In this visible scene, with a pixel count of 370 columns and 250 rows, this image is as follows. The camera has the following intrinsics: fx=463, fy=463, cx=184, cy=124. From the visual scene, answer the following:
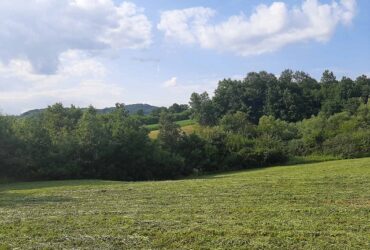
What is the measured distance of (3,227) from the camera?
13.5 m

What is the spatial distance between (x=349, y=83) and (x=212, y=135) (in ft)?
233

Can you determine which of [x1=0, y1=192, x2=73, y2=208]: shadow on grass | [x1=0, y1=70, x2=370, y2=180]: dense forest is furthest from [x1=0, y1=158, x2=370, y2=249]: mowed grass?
[x1=0, y1=70, x2=370, y2=180]: dense forest

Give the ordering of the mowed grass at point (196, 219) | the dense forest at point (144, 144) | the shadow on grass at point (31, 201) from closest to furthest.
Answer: the mowed grass at point (196, 219), the shadow on grass at point (31, 201), the dense forest at point (144, 144)

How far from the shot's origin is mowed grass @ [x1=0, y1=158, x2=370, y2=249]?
11188 mm

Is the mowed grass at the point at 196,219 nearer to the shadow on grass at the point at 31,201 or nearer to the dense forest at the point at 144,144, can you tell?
the shadow on grass at the point at 31,201

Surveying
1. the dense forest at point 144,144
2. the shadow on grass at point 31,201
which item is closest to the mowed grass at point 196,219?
the shadow on grass at point 31,201

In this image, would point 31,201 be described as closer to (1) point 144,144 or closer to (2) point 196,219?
(2) point 196,219

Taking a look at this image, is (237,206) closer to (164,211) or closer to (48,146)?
(164,211)

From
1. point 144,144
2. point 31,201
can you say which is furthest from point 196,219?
point 144,144

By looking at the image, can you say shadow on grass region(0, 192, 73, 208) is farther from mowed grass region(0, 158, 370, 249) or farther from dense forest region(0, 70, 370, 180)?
dense forest region(0, 70, 370, 180)

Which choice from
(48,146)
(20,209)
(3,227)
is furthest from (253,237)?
(48,146)

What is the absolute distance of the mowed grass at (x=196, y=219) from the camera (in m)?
11.2

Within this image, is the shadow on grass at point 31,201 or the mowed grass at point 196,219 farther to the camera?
the shadow on grass at point 31,201

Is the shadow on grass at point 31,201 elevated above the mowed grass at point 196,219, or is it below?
above
